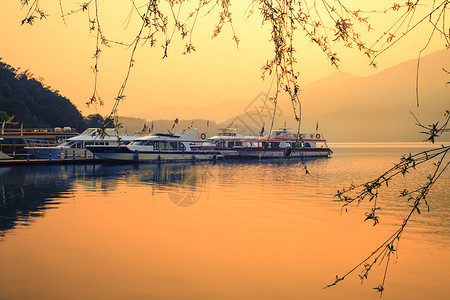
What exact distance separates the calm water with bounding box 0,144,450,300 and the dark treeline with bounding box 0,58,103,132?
7378 cm

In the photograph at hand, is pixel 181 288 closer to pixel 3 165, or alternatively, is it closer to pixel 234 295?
pixel 234 295

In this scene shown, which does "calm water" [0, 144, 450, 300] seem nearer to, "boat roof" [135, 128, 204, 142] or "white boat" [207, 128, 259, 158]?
"boat roof" [135, 128, 204, 142]

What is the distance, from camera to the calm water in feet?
44.1

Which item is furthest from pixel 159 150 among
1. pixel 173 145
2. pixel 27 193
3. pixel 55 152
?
pixel 27 193

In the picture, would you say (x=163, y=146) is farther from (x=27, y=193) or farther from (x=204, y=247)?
(x=204, y=247)

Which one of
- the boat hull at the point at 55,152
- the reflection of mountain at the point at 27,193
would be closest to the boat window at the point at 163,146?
the boat hull at the point at 55,152

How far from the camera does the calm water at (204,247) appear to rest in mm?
13445

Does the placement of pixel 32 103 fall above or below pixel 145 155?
above

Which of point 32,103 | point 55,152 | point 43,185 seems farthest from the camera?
point 32,103

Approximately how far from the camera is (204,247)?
18016 millimetres

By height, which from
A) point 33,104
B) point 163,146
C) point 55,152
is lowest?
point 55,152

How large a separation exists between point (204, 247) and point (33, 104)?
102917 mm

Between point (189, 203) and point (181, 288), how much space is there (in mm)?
16169

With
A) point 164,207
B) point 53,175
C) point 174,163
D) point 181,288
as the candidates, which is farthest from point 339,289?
point 174,163
